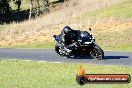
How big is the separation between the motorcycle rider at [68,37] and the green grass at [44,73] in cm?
261

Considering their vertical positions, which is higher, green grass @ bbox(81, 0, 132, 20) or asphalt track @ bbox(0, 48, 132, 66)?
asphalt track @ bbox(0, 48, 132, 66)

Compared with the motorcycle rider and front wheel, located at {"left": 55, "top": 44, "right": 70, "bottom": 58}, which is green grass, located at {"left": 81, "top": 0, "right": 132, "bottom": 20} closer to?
front wheel, located at {"left": 55, "top": 44, "right": 70, "bottom": 58}

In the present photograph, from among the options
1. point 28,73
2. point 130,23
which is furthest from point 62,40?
point 130,23

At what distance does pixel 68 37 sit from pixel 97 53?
2.14m

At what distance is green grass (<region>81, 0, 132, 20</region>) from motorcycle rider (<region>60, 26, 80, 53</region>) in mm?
19589

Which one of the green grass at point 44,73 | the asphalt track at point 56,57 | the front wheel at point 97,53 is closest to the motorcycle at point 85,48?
the front wheel at point 97,53

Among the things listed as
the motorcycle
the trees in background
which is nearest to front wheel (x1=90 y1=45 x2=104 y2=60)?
the motorcycle

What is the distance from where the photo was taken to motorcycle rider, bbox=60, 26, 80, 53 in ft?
75.1

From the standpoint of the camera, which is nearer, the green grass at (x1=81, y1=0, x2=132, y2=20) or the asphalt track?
the asphalt track

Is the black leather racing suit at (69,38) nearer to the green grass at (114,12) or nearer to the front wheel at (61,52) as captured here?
the front wheel at (61,52)

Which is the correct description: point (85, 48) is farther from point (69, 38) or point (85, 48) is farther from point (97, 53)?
point (69, 38)

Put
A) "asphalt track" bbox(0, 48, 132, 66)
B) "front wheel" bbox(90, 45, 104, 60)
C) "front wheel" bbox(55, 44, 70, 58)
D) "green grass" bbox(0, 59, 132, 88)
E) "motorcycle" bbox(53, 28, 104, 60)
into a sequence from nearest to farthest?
"green grass" bbox(0, 59, 132, 88)
"asphalt track" bbox(0, 48, 132, 66)
"front wheel" bbox(90, 45, 104, 60)
"motorcycle" bbox(53, 28, 104, 60)
"front wheel" bbox(55, 44, 70, 58)

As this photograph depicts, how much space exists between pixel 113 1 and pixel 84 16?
33.5 feet

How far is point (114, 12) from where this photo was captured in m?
46.1
